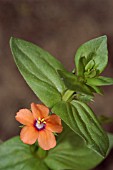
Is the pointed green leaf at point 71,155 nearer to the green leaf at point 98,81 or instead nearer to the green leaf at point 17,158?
the green leaf at point 17,158

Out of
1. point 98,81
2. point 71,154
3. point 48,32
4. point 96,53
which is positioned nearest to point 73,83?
point 98,81

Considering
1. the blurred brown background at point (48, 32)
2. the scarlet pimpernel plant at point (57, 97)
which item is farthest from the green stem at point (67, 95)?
the blurred brown background at point (48, 32)

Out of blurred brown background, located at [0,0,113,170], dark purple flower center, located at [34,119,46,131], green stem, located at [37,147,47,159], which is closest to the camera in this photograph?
dark purple flower center, located at [34,119,46,131]

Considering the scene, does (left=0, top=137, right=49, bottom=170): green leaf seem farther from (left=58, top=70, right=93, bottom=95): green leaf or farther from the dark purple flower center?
(left=58, top=70, right=93, bottom=95): green leaf

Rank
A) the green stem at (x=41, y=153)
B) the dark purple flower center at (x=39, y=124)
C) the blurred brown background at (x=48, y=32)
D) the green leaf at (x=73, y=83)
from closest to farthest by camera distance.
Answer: the green leaf at (x=73, y=83) < the dark purple flower center at (x=39, y=124) < the green stem at (x=41, y=153) < the blurred brown background at (x=48, y=32)

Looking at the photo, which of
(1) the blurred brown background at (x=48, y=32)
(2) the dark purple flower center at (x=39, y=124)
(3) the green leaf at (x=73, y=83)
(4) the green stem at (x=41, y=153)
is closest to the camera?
(3) the green leaf at (x=73, y=83)

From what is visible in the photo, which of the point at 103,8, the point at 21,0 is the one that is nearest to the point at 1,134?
the point at 21,0

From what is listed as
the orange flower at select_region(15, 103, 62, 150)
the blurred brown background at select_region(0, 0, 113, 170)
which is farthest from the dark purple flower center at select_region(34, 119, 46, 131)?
the blurred brown background at select_region(0, 0, 113, 170)

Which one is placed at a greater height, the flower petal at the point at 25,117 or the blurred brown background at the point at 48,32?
the flower petal at the point at 25,117

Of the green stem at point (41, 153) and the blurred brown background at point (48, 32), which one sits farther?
the blurred brown background at point (48, 32)
